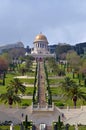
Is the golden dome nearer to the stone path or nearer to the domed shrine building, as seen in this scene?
the domed shrine building

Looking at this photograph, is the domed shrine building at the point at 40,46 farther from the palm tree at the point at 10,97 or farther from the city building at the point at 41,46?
the palm tree at the point at 10,97

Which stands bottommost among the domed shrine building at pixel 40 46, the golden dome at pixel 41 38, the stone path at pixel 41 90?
the stone path at pixel 41 90

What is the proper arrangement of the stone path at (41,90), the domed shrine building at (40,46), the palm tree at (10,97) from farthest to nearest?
1. the domed shrine building at (40,46)
2. the stone path at (41,90)
3. the palm tree at (10,97)

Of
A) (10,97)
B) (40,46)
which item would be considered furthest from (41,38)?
(10,97)

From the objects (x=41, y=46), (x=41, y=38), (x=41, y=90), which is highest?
(x=41, y=38)

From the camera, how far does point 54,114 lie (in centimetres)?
5509

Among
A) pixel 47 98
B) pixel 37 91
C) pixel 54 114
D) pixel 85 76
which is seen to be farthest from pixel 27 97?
pixel 85 76

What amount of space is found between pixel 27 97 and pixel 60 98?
16.4 feet

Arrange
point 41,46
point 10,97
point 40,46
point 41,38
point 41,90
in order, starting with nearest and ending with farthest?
point 10,97
point 41,90
point 41,38
point 40,46
point 41,46

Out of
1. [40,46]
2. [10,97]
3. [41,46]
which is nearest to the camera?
[10,97]

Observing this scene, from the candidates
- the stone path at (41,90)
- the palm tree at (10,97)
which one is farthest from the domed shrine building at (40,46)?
the palm tree at (10,97)

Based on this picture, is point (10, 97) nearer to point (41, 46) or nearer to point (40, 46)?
point (40, 46)

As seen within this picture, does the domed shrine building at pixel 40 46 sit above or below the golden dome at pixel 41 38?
below

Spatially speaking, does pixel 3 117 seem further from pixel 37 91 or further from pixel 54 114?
pixel 37 91
